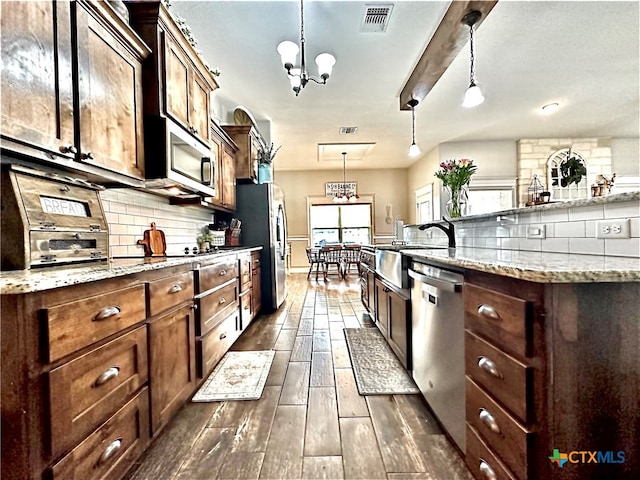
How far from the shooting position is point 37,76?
1.13 m

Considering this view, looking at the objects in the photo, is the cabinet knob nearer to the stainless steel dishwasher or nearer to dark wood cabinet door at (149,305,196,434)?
dark wood cabinet door at (149,305,196,434)

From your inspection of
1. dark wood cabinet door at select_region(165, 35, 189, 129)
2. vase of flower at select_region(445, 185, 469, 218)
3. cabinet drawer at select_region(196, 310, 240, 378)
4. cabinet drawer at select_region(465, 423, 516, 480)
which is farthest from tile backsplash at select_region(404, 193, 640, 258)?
dark wood cabinet door at select_region(165, 35, 189, 129)

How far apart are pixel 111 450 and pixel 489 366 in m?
1.42

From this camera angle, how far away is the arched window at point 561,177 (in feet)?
20.8

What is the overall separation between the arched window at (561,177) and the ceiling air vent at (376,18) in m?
5.65

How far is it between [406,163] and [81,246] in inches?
315

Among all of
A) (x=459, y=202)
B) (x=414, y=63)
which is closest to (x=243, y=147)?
(x=414, y=63)

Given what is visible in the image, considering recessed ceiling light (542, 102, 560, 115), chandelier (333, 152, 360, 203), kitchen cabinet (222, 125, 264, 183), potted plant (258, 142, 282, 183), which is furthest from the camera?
chandelier (333, 152, 360, 203)

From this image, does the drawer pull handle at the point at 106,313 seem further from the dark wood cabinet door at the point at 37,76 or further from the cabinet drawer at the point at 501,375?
the cabinet drawer at the point at 501,375

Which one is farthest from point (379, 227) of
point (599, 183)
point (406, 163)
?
point (599, 183)

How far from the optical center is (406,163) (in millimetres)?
8273

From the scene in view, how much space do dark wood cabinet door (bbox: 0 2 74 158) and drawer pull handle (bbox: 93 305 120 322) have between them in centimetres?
66

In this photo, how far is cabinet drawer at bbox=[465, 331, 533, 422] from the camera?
897 mm

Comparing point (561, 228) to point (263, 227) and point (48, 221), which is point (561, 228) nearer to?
point (48, 221)
